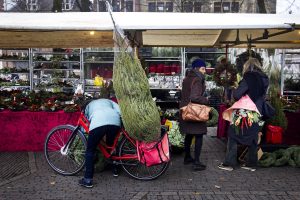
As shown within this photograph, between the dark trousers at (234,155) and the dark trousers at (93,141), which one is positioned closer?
the dark trousers at (93,141)

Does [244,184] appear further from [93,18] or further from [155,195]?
[93,18]

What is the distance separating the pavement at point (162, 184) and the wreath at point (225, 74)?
2.03m

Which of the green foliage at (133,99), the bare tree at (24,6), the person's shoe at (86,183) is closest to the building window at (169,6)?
the bare tree at (24,6)

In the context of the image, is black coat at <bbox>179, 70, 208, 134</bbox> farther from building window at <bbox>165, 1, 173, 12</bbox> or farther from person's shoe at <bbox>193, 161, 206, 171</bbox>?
building window at <bbox>165, 1, 173, 12</bbox>

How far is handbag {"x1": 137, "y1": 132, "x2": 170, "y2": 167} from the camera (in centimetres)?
511

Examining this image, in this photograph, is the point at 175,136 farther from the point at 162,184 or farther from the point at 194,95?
the point at 162,184

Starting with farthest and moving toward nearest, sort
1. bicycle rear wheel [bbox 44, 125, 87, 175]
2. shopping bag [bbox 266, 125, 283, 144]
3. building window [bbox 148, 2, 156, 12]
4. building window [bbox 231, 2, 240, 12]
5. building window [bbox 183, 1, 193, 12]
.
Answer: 1. building window [bbox 148, 2, 156, 12]
2. building window [bbox 231, 2, 240, 12]
3. building window [bbox 183, 1, 193, 12]
4. shopping bag [bbox 266, 125, 283, 144]
5. bicycle rear wheel [bbox 44, 125, 87, 175]

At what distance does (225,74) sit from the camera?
7.70m

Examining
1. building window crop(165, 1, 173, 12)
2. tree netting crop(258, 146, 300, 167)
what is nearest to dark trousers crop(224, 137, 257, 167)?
tree netting crop(258, 146, 300, 167)

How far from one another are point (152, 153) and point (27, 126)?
299 cm

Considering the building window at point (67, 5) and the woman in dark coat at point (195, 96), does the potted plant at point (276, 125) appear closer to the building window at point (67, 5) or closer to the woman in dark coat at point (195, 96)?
the woman in dark coat at point (195, 96)

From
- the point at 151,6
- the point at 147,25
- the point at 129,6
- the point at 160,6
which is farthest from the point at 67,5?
the point at 147,25

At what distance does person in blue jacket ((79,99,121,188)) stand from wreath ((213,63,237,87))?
10.4 ft

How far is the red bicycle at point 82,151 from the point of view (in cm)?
539
